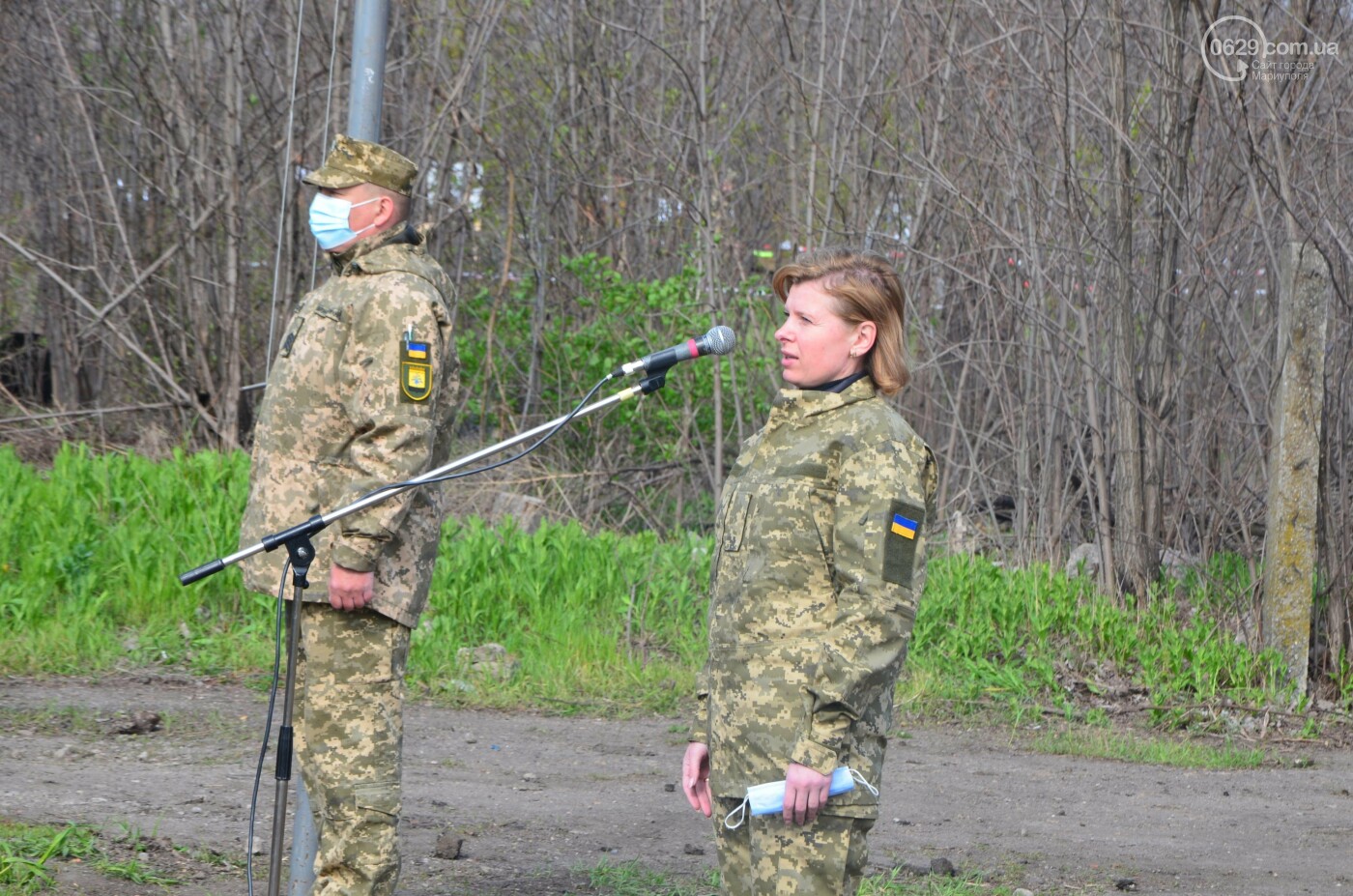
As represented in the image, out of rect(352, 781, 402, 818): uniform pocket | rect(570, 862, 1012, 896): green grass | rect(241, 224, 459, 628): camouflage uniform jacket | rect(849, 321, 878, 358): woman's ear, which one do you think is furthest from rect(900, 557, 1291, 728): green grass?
rect(849, 321, 878, 358): woman's ear

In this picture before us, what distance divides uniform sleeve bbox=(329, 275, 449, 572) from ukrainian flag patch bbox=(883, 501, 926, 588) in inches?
57.6

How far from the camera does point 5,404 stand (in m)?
11.3

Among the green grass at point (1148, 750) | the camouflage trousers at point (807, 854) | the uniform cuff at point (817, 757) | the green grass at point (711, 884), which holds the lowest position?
the green grass at point (711, 884)

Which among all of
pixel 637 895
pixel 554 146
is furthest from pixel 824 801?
pixel 554 146

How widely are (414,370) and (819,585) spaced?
140cm

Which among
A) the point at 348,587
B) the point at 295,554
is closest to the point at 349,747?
the point at 348,587

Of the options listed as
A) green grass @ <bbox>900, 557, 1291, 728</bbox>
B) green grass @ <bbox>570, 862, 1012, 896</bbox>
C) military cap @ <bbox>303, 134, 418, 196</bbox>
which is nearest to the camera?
military cap @ <bbox>303, 134, 418, 196</bbox>

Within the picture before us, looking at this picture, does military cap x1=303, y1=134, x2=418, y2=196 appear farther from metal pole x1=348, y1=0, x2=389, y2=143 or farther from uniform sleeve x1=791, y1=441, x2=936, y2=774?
uniform sleeve x1=791, y1=441, x2=936, y2=774

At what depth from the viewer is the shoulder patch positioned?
385cm

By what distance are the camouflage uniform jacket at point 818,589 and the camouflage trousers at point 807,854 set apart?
58 millimetres

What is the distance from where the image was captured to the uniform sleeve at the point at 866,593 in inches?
111

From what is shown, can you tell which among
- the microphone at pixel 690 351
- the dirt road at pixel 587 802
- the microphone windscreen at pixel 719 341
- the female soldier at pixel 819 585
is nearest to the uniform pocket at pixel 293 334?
the microphone at pixel 690 351

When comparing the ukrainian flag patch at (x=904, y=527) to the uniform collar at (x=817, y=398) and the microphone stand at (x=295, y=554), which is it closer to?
the uniform collar at (x=817, y=398)

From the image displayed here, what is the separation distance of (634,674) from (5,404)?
20.6 feet
